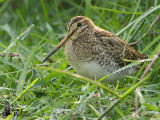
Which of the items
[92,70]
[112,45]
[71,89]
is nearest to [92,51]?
[92,70]

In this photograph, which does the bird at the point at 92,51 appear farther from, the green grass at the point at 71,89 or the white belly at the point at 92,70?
the green grass at the point at 71,89

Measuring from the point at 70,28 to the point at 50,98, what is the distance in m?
0.81

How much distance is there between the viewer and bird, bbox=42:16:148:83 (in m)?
3.88

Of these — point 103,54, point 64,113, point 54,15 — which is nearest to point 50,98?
point 64,113

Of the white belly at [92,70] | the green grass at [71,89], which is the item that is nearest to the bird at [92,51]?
the white belly at [92,70]

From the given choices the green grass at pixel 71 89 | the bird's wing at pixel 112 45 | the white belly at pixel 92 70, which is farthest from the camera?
the bird's wing at pixel 112 45

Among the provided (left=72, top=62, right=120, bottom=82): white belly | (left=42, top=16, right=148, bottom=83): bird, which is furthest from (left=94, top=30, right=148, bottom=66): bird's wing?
(left=72, top=62, right=120, bottom=82): white belly

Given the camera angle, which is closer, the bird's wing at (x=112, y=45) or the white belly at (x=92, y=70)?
the white belly at (x=92, y=70)

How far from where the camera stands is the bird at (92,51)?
3.88 meters

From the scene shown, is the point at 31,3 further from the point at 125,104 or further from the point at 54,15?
the point at 125,104

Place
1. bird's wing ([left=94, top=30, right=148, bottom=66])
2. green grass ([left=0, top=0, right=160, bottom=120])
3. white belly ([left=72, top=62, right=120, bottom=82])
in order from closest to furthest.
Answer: green grass ([left=0, top=0, right=160, bottom=120]) → white belly ([left=72, top=62, right=120, bottom=82]) → bird's wing ([left=94, top=30, right=148, bottom=66])

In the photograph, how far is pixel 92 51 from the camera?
393 cm

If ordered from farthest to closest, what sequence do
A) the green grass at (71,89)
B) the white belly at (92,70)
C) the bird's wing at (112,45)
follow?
the bird's wing at (112,45), the white belly at (92,70), the green grass at (71,89)

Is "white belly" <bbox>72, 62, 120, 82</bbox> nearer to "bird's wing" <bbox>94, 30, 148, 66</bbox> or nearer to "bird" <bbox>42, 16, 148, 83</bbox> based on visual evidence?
"bird" <bbox>42, 16, 148, 83</bbox>
